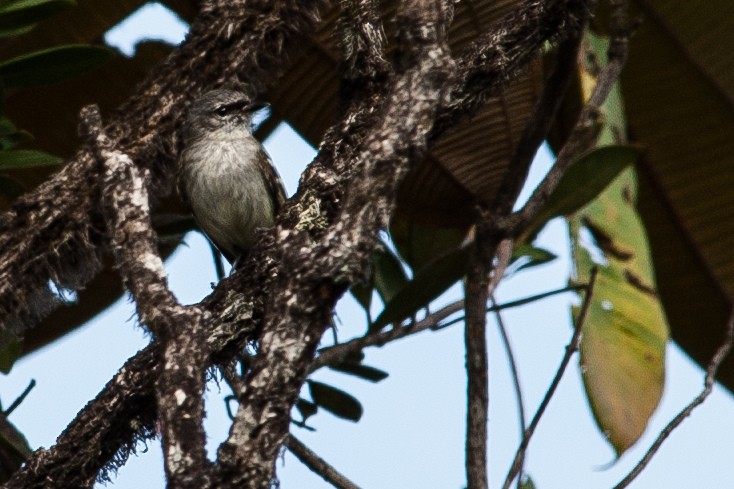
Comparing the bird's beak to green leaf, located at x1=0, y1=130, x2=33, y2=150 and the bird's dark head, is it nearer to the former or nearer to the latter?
the bird's dark head

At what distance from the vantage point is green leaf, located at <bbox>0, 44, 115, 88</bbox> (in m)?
4.04

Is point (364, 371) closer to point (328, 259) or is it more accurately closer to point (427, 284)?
point (427, 284)

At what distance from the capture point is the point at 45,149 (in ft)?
18.8

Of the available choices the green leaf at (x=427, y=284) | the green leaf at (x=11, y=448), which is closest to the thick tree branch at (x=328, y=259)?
the green leaf at (x=427, y=284)

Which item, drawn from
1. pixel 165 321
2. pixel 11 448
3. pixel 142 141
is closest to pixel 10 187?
pixel 142 141

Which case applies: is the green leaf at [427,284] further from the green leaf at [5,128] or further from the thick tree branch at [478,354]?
the green leaf at [5,128]

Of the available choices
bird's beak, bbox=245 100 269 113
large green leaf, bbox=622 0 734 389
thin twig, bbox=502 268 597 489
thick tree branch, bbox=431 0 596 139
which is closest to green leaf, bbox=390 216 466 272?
bird's beak, bbox=245 100 269 113

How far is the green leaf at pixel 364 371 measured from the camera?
499cm

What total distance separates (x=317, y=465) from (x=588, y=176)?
152 centimetres

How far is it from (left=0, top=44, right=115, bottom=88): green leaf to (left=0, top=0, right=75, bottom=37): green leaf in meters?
0.13

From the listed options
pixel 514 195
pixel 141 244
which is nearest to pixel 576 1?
pixel 514 195

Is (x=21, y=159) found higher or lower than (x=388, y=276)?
higher

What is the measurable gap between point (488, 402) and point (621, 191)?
71.9 inches

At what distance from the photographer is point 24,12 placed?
3.83 metres
